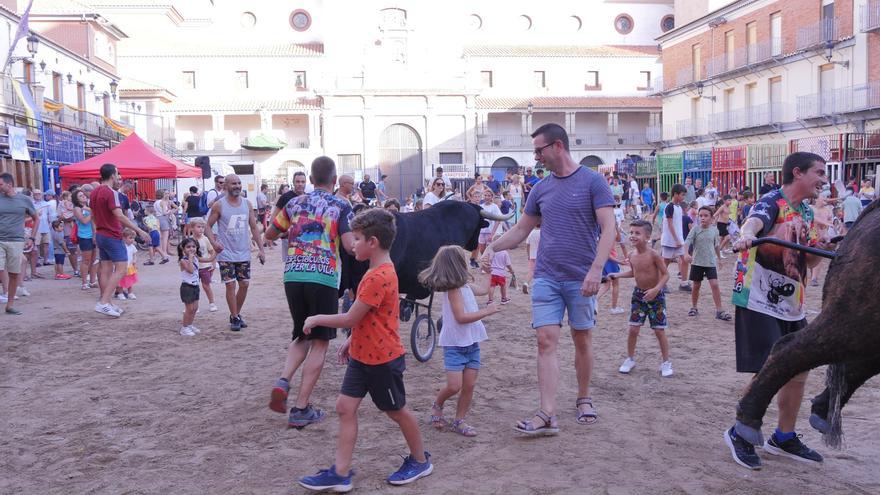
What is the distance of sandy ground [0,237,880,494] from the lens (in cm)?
425

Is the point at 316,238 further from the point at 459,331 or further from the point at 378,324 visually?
the point at 378,324

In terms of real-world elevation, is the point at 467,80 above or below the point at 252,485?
above

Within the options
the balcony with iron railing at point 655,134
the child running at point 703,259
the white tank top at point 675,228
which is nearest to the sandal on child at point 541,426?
the child running at point 703,259

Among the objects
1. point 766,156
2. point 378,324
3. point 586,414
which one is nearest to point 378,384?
point 378,324

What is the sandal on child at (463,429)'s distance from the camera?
497 centimetres

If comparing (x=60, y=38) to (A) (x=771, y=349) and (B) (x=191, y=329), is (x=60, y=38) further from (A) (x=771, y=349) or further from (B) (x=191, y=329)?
(A) (x=771, y=349)

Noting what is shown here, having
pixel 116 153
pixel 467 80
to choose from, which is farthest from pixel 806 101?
pixel 116 153

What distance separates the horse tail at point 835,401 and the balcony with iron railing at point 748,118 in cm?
3231

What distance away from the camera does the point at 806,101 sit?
3139 cm

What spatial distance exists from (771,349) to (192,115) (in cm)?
4968

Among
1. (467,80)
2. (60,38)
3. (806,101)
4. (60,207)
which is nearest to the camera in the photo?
(60,207)

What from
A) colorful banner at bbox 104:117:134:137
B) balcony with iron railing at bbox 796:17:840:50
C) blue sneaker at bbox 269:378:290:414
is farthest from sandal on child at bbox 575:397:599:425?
colorful banner at bbox 104:117:134:137

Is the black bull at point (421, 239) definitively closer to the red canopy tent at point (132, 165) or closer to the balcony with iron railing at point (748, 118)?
the red canopy tent at point (132, 165)

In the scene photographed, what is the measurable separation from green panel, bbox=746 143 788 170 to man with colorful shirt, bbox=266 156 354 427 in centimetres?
2162
